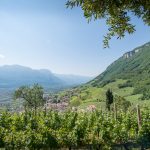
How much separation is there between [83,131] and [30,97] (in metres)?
51.7

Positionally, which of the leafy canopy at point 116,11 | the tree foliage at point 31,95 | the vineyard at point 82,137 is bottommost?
the vineyard at point 82,137

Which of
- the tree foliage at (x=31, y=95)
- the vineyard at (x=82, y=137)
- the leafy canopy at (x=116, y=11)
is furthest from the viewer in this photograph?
the tree foliage at (x=31, y=95)

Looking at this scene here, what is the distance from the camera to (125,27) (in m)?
10.4

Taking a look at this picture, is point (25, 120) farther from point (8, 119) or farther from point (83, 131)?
point (83, 131)

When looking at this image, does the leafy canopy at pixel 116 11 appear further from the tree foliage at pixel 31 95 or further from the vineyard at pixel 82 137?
the tree foliage at pixel 31 95

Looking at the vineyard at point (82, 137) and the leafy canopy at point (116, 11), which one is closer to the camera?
the leafy canopy at point (116, 11)

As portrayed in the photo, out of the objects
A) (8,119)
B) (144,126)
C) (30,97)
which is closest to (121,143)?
(144,126)

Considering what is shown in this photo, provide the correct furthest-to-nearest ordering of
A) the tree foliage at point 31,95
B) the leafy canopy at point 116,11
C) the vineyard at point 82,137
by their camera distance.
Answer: the tree foliage at point 31,95
the vineyard at point 82,137
the leafy canopy at point 116,11

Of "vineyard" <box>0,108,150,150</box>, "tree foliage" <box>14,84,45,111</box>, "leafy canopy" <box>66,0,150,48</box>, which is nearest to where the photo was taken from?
"leafy canopy" <box>66,0,150,48</box>

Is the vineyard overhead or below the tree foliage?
below

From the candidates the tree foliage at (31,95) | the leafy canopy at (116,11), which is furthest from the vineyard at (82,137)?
the tree foliage at (31,95)

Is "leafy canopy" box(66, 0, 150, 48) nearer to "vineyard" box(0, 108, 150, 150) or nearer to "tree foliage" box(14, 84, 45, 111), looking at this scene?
"vineyard" box(0, 108, 150, 150)

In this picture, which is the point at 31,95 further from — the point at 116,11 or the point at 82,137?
the point at 116,11

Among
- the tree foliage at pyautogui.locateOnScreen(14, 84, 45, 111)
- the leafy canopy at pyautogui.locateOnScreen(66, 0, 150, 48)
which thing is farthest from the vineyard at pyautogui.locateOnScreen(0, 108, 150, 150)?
the tree foliage at pyautogui.locateOnScreen(14, 84, 45, 111)
